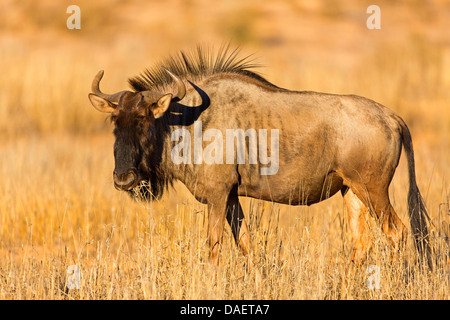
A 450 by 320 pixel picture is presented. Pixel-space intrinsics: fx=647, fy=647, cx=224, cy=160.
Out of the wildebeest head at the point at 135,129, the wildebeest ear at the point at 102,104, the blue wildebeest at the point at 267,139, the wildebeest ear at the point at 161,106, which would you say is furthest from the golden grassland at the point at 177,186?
the wildebeest ear at the point at 102,104

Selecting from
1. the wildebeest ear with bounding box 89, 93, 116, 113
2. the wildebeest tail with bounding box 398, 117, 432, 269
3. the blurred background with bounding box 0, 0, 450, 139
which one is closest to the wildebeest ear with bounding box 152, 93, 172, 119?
the wildebeest ear with bounding box 89, 93, 116, 113

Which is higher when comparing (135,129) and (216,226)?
(135,129)

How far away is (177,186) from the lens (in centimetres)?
888

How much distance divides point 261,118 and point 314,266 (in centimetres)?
163

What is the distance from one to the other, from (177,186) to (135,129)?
360 centimetres

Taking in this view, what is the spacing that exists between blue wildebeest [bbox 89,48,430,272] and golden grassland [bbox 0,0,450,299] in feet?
0.88

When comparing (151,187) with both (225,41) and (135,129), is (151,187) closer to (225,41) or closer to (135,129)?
(135,129)

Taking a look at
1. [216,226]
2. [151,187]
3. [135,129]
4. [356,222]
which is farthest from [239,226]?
[135,129]

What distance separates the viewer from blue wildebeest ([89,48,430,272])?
18.0ft

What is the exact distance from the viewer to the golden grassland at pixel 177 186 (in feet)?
17.5

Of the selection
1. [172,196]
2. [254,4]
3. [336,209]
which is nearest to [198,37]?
[254,4]

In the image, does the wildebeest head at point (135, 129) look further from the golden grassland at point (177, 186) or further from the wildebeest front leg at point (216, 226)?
Result: the wildebeest front leg at point (216, 226)

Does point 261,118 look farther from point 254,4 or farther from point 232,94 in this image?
point 254,4

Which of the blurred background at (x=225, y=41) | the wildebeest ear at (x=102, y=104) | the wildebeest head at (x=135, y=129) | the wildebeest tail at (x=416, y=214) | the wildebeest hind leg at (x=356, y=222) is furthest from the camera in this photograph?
the blurred background at (x=225, y=41)
